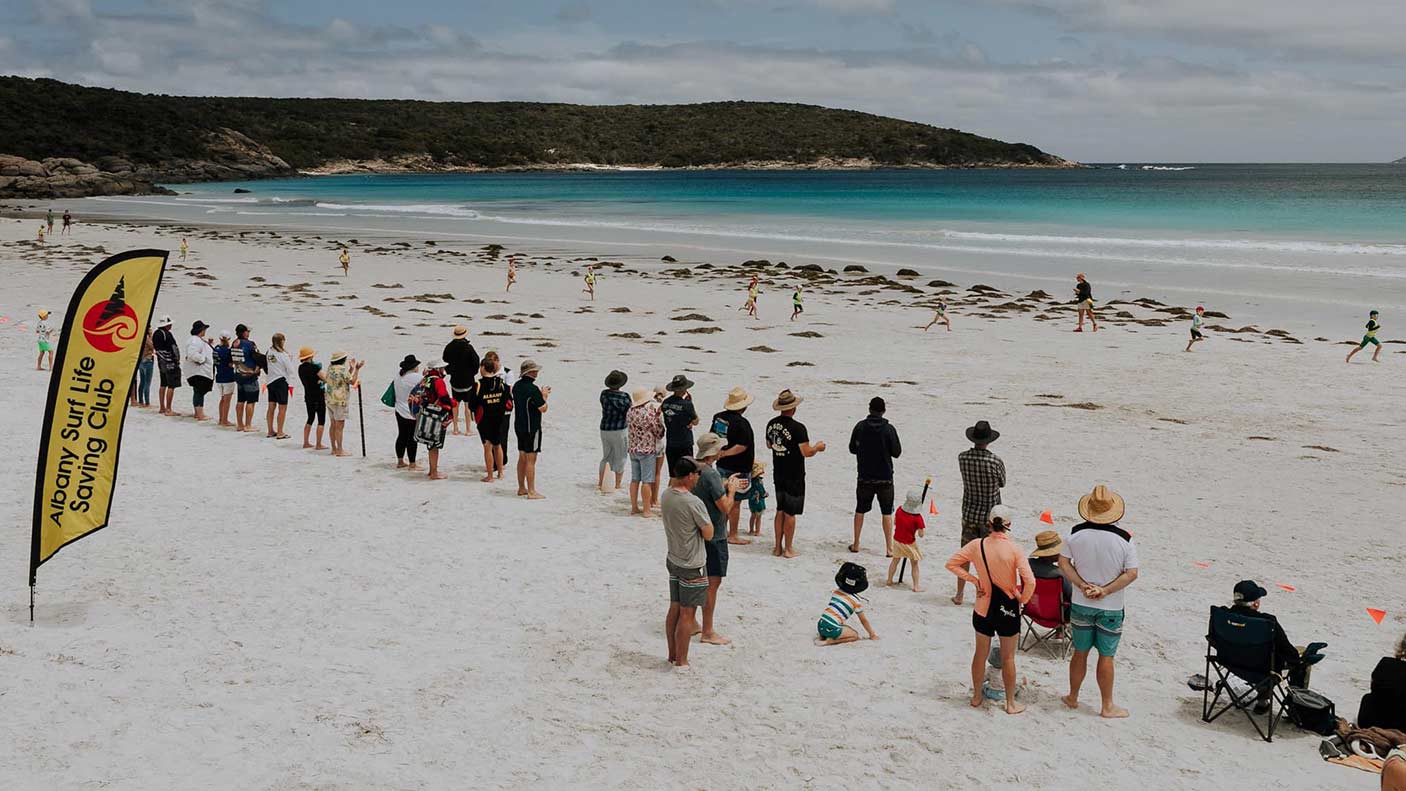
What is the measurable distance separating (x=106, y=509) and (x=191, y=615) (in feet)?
3.45

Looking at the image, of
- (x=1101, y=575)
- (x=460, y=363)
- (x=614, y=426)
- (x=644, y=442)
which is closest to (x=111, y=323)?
(x=644, y=442)

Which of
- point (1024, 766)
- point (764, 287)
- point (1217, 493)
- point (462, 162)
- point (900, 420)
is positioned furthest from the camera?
point (462, 162)

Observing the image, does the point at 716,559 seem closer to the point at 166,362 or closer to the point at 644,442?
the point at 644,442

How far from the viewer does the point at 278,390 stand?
46.5 ft

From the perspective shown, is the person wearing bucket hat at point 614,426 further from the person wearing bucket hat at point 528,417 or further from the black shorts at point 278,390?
the black shorts at point 278,390

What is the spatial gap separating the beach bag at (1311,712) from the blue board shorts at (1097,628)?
1211 millimetres

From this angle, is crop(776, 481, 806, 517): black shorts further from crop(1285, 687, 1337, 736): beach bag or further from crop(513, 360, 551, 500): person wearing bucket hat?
crop(1285, 687, 1337, 736): beach bag

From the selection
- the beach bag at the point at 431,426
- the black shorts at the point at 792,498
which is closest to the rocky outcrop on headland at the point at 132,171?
the beach bag at the point at 431,426

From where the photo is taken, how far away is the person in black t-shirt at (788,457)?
992cm

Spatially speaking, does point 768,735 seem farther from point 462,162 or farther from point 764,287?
point 462,162

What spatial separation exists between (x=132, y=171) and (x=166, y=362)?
4814 inches

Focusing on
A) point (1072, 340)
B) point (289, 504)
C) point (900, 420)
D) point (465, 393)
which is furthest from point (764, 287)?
point (289, 504)

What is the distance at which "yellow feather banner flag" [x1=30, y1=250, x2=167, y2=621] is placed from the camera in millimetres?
→ 7738

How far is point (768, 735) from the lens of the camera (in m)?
6.87
